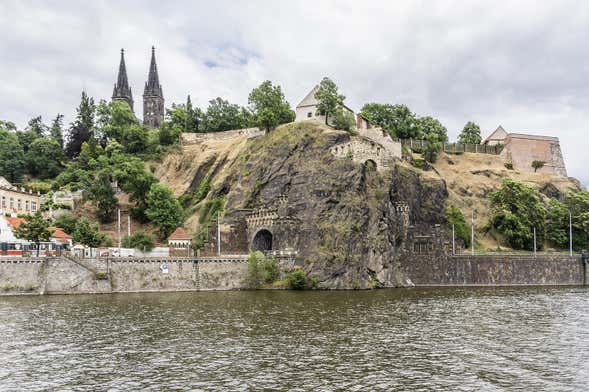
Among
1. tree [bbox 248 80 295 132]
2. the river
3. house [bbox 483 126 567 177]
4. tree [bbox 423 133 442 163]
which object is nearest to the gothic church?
tree [bbox 248 80 295 132]

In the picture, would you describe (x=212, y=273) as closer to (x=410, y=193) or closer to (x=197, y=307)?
(x=197, y=307)

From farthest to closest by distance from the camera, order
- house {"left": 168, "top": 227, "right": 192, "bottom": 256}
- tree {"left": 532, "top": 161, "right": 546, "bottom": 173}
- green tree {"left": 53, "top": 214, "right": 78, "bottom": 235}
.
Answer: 1. tree {"left": 532, "top": 161, "right": 546, "bottom": 173}
2. green tree {"left": 53, "top": 214, "right": 78, "bottom": 235}
3. house {"left": 168, "top": 227, "right": 192, "bottom": 256}

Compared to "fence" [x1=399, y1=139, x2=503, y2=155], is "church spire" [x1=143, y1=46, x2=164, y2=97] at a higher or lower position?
higher

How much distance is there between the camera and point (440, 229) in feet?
293

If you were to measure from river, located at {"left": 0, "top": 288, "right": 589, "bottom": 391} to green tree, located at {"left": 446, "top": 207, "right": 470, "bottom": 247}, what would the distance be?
37.0m

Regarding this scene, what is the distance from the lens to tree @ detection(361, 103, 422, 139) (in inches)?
4894

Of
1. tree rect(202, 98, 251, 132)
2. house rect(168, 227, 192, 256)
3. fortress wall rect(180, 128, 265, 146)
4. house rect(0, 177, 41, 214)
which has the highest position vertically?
tree rect(202, 98, 251, 132)

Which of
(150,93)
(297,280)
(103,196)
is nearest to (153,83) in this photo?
(150,93)

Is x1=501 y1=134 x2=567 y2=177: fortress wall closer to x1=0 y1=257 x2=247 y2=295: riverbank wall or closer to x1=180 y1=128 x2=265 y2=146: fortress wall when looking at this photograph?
x1=180 y1=128 x2=265 y2=146: fortress wall

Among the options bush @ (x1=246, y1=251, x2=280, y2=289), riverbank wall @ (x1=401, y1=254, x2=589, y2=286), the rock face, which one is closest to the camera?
bush @ (x1=246, y1=251, x2=280, y2=289)

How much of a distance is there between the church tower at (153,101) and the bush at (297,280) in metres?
118

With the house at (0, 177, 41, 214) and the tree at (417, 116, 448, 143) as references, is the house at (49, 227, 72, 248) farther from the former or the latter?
the tree at (417, 116, 448, 143)

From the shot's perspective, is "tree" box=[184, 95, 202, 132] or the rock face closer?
the rock face

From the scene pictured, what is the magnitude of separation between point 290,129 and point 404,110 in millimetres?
38230
